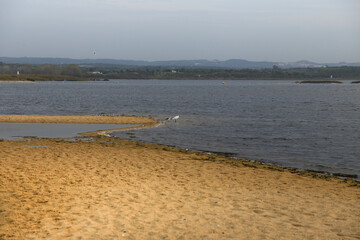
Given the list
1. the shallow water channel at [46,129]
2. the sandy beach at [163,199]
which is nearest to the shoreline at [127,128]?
the sandy beach at [163,199]

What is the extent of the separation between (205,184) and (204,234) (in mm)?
4897

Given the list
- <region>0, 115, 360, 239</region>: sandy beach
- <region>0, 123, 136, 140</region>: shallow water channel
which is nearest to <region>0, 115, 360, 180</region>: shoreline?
<region>0, 115, 360, 239</region>: sandy beach

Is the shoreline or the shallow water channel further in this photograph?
the shallow water channel

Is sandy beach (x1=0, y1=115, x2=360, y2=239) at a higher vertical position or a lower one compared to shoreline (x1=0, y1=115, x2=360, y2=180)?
higher

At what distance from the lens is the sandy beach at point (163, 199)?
32.7 ft

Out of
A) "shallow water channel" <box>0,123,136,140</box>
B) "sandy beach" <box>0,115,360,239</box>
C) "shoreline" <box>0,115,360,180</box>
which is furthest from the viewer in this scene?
"shallow water channel" <box>0,123,136,140</box>

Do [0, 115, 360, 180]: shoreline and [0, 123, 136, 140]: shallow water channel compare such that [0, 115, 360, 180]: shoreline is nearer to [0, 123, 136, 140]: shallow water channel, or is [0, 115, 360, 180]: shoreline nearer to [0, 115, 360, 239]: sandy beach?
[0, 115, 360, 239]: sandy beach

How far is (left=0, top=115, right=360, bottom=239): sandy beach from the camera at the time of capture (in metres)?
9.97

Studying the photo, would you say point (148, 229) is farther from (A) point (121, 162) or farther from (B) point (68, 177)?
(A) point (121, 162)

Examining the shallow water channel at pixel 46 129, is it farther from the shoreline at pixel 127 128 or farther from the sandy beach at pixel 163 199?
the sandy beach at pixel 163 199

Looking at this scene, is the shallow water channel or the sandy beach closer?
the sandy beach

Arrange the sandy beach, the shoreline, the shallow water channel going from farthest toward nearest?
the shallow water channel, the shoreline, the sandy beach

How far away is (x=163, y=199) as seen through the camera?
1252cm

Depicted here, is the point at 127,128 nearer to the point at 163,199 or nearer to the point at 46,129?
the point at 46,129
